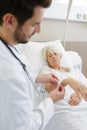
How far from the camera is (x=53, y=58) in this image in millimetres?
2234

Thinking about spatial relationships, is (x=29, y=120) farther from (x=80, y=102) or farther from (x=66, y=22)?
(x=66, y=22)

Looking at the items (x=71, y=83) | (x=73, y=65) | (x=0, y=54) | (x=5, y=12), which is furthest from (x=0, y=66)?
(x=73, y=65)

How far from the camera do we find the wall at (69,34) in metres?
2.64

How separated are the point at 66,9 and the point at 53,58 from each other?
620mm

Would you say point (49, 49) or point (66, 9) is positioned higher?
point (66, 9)

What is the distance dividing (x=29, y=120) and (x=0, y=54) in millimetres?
319

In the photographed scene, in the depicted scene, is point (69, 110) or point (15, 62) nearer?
point (15, 62)

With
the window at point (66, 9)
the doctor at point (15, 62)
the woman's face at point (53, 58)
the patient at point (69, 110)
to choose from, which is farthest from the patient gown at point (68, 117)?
the window at point (66, 9)

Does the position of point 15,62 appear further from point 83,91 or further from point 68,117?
Result: point 68,117

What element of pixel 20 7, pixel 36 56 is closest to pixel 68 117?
pixel 36 56

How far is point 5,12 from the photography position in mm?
1082

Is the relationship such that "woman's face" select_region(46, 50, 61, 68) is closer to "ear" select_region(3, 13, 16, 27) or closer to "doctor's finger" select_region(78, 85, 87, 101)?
"doctor's finger" select_region(78, 85, 87, 101)

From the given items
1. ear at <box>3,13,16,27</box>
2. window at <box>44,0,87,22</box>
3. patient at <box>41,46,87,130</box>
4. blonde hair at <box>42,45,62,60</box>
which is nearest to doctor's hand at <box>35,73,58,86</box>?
patient at <box>41,46,87,130</box>

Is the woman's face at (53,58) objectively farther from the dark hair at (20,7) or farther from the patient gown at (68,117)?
the dark hair at (20,7)
